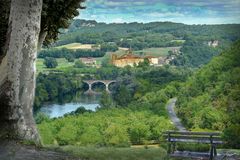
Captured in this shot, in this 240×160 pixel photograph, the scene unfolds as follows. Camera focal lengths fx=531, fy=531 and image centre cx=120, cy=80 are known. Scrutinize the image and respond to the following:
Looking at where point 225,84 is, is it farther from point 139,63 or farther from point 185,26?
point 185,26

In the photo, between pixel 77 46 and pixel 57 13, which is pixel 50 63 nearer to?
pixel 77 46

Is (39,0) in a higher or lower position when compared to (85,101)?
higher

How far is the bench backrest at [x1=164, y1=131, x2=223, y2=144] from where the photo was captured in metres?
11.7

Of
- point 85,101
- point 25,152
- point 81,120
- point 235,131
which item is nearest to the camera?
point 25,152

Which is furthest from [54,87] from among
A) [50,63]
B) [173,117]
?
[173,117]

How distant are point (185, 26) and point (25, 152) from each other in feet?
414

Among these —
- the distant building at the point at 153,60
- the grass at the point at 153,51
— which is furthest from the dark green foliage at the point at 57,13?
the grass at the point at 153,51

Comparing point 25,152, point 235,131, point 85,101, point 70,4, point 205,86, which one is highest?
point 70,4

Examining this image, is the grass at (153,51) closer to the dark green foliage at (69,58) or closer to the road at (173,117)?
the dark green foliage at (69,58)

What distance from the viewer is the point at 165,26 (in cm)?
13688

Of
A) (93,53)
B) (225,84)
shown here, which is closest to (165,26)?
(93,53)

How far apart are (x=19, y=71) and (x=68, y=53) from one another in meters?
115

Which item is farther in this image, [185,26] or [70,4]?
[185,26]

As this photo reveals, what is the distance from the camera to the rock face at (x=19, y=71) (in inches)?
335
